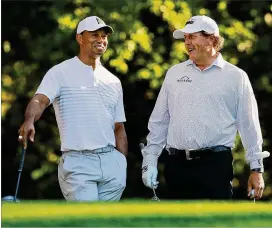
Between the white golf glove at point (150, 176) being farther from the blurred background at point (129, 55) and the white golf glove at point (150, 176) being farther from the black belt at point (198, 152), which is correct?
the blurred background at point (129, 55)

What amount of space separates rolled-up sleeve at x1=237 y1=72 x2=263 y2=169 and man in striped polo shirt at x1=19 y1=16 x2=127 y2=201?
939 millimetres

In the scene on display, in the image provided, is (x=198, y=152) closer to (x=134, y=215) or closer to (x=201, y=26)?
(x=201, y=26)

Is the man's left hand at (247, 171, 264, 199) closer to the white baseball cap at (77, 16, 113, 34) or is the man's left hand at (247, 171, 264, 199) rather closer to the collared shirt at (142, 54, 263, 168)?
the collared shirt at (142, 54, 263, 168)

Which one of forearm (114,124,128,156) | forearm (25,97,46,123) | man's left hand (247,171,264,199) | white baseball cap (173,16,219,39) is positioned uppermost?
white baseball cap (173,16,219,39)

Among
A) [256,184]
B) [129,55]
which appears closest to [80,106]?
[256,184]

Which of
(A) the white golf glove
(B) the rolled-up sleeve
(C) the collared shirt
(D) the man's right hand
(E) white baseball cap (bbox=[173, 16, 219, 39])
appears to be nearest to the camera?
(D) the man's right hand

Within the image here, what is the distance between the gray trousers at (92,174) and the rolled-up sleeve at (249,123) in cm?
95

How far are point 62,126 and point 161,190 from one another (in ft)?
33.9

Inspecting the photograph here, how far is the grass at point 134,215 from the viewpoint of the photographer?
446cm

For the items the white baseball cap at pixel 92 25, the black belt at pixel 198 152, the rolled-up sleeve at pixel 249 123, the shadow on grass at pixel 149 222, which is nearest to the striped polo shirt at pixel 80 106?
the white baseball cap at pixel 92 25

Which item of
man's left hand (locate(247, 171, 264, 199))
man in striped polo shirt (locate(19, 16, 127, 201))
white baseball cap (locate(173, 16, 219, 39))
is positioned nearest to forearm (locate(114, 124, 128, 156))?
man in striped polo shirt (locate(19, 16, 127, 201))

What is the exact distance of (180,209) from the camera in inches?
192

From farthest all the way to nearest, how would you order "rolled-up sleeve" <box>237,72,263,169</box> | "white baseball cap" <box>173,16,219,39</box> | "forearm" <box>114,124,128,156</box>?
"forearm" <box>114,124,128,156</box> → "white baseball cap" <box>173,16,219,39</box> → "rolled-up sleeve" <box>237,72,263,169</box>

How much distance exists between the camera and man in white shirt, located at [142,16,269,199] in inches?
316
